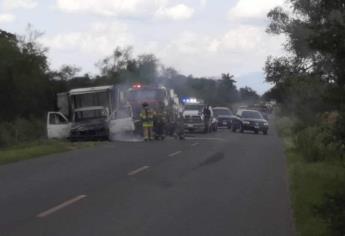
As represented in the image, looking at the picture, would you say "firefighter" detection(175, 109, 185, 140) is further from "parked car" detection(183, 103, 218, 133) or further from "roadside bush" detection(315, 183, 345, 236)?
"roadside bush" detection(315, 183, 345, 236)

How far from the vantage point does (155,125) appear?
1411 inches

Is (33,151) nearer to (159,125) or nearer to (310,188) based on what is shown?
(159,125)

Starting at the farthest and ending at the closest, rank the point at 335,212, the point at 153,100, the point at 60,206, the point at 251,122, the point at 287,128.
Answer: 1. the point at 287,128
2. the point at 251,122
3. the point at 153,100
4. the point at 60,206
5. the point at 335,212

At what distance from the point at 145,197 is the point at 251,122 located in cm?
3531

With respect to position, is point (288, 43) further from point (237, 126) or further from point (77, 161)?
point (77, 161)

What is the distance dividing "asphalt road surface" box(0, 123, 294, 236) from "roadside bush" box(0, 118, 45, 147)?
46.0 ft

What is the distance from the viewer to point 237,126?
4934 centimetres

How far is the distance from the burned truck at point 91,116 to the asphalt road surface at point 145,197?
11.2 metres

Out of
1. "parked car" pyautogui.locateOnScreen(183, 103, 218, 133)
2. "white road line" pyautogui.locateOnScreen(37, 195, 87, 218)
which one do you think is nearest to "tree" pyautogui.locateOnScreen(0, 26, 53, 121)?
"parked car" pyautogui.locateOnScreen(183, 103, 218, 133)

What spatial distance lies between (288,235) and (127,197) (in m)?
4.30

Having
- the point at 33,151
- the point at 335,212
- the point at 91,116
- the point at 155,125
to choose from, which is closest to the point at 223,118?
the point at 155,125

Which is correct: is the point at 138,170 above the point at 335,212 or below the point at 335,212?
below

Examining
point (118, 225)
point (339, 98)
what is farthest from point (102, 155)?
point (339, 98)

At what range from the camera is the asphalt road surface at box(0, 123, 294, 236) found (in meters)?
9.85
